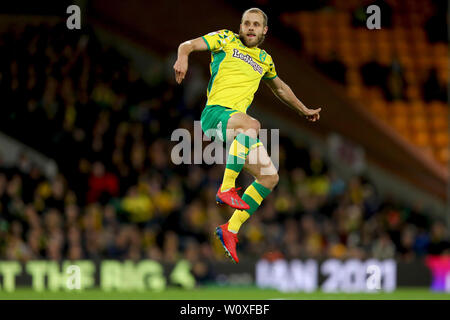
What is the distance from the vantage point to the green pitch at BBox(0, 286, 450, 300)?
45.5 feet

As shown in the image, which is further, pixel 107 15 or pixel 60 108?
pixel 107 15

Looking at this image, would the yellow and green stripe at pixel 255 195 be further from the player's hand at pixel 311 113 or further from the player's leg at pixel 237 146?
the player's hand at pixel 311 113

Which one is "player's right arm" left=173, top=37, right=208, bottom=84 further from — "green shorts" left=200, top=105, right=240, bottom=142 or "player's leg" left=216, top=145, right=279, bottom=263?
"player's leg" left=216, top=145, right=279, bottom=263

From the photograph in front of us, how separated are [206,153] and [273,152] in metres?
1.87

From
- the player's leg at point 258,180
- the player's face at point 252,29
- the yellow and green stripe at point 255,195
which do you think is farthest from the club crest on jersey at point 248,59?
the yellow and green stripe at point 255,195

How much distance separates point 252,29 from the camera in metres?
9.22

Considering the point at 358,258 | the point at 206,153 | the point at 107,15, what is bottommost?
the point at 358,258

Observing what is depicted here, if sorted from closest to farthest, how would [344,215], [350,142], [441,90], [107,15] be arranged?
[344,215] < [107,15] < [350,142] < [441,90]

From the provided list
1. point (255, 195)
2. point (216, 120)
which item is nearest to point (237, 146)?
point (216, 120)

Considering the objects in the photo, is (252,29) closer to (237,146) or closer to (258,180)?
(237,146)

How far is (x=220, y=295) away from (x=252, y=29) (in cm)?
684

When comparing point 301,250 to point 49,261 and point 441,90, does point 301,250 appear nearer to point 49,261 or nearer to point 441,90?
point 49,261

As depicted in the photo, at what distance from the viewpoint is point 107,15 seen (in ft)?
67.2

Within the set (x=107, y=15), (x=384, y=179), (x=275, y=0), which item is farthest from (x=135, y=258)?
(x=275, y=0)
